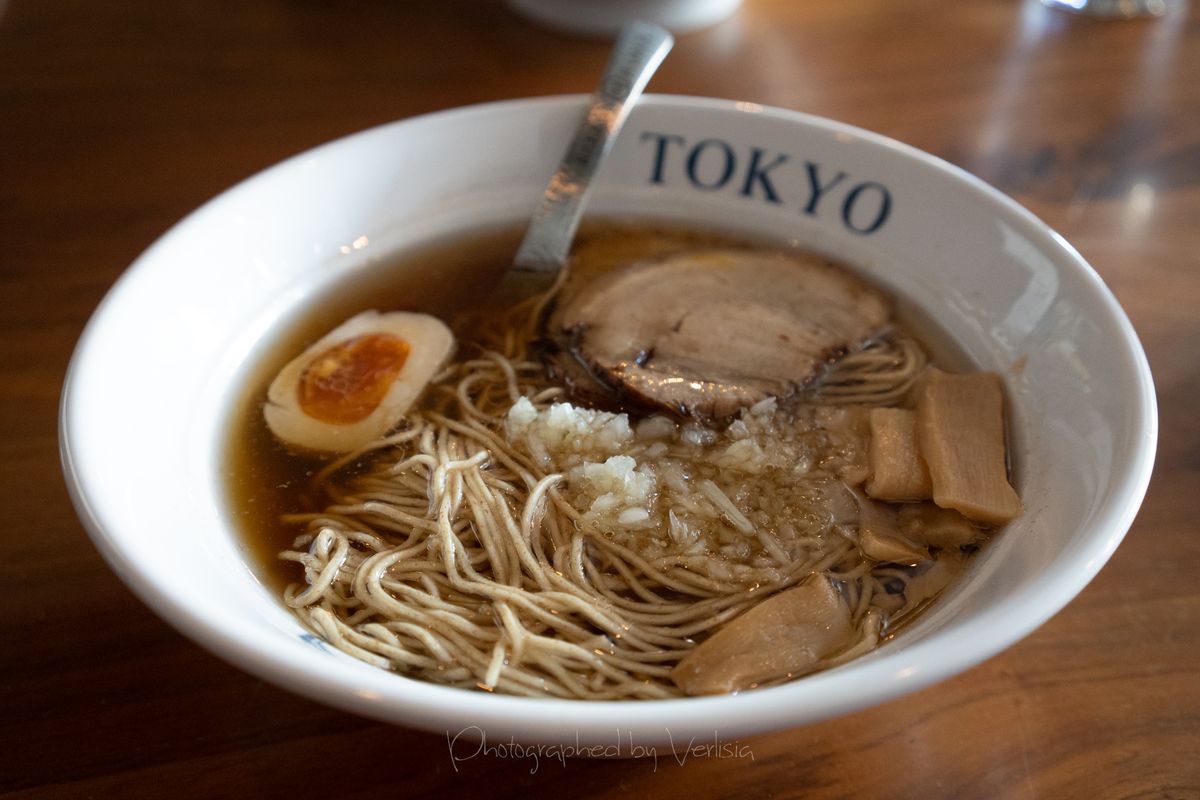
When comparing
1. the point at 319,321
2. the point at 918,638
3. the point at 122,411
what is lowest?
the point at 319,321

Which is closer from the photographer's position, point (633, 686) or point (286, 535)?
point (633, 686)

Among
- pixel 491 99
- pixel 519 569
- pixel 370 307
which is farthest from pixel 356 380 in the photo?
pixel 491 99

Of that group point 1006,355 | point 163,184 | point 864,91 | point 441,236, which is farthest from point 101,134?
point 1006,355

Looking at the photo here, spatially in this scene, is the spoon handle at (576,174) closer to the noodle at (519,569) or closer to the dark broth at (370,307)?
the dark broth at (370,307)

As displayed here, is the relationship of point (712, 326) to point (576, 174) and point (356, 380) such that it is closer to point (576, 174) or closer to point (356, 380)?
point (576, 174)

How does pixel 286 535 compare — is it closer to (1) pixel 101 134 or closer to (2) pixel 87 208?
(2) pixel 87 208

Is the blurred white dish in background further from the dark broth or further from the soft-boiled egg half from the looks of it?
the soft-boiled egg half
